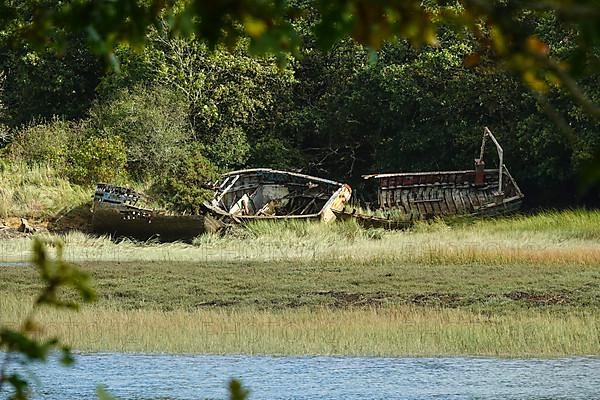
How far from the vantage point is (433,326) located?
1338cm

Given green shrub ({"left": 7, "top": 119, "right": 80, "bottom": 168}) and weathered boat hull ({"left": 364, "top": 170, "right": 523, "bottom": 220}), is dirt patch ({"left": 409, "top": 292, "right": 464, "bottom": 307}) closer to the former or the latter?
weathered boat hull ({"left": 364, "top": 170, "right": 523, "bottom": 220})

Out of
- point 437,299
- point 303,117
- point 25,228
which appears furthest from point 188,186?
point 437,299

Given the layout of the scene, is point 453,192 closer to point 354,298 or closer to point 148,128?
point 148,128

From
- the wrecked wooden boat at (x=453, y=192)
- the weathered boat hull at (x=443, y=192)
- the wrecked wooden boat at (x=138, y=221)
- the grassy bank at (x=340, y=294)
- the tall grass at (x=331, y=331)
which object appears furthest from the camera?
the weathered boat hull at (x=443, y=192)

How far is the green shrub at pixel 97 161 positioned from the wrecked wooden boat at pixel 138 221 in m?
4.23

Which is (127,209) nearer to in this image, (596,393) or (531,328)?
(531,328)

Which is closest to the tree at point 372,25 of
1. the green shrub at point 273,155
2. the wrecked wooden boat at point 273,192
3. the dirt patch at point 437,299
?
the dirt patch at point 437,299

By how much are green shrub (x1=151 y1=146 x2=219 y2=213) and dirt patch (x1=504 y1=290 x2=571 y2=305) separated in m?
14.0

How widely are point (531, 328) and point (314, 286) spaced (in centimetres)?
445

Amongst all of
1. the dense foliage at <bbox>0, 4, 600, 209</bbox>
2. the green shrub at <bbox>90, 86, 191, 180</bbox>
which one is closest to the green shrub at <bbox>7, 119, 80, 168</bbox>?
the dense foliage at <bbox>0, 4, 600, 209</bbox>

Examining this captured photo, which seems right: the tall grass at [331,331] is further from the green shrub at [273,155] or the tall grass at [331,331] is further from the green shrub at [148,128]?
the green shrub at [273,155]

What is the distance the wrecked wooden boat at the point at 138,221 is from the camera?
26.6 meters

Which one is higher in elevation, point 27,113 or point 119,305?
point 27,113

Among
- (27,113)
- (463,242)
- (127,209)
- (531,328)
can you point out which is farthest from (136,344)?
(27,113)
